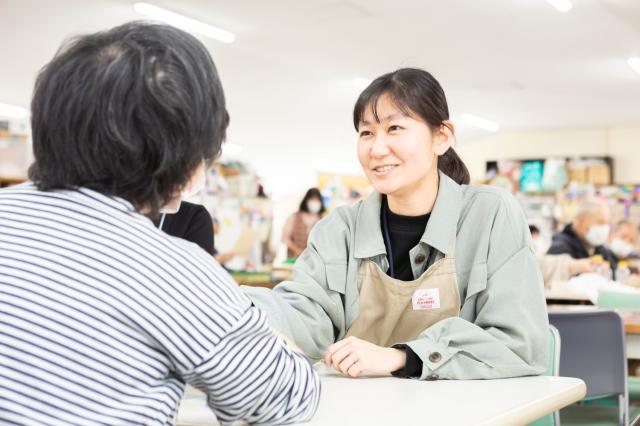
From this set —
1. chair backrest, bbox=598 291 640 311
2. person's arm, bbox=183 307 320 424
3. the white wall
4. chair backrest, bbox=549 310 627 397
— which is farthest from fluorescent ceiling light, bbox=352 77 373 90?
person's arm, bbox=183 307 320 424

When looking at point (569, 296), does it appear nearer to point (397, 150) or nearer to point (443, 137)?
point (443, 137)

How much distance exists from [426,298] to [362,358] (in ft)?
0.98

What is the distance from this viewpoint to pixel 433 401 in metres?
1.30

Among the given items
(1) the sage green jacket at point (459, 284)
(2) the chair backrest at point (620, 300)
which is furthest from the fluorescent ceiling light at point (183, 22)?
(1) the sage green jacket at point (459, 284)

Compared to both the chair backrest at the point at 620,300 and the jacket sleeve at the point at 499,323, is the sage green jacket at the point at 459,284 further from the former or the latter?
the chair backrest at the point at 620,300

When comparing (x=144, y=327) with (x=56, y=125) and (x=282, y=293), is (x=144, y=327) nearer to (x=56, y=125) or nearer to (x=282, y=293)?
(x=56, y=125)

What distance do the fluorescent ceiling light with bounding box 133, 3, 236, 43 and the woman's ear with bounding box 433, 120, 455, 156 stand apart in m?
5.90

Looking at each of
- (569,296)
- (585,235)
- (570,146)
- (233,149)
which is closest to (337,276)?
(569,296)

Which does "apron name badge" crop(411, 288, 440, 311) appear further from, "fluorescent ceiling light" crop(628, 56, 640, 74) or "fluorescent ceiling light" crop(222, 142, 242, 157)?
"fluorescent ceiling light" crop(222, 142, 242, 157)

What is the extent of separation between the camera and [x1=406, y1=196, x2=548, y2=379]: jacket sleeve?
1.55 m

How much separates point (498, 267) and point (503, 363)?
0.22 m

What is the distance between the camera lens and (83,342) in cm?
93

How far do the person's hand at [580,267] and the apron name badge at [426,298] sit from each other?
4.30 m

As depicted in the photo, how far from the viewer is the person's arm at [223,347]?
946 millimetres
